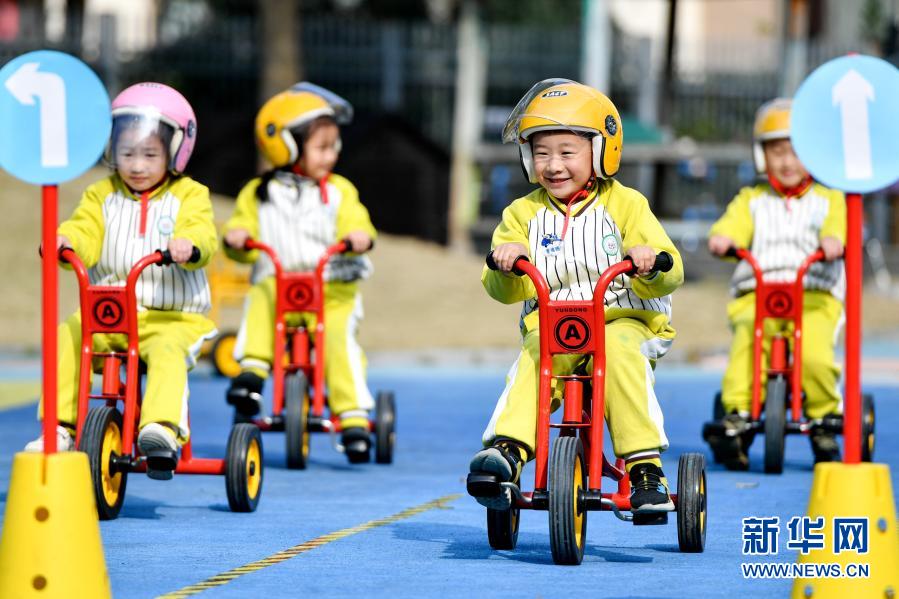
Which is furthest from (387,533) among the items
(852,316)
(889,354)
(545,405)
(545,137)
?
(889,354)

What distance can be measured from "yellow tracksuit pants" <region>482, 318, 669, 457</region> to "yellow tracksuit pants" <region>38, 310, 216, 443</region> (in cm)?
171

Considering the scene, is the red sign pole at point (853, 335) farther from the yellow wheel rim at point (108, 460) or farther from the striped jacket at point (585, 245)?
the yellow wheel rim at point (108, 460)

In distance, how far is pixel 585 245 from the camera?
6727 millimetres

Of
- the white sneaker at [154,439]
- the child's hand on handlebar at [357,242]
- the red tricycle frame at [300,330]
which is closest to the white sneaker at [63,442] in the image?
the white sneaker at [154,439]

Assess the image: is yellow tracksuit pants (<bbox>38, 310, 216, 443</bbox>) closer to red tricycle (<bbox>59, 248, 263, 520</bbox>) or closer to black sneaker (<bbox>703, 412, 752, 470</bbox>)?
red tricycle (<bbox>59, 248, 263, 520</bbox>)

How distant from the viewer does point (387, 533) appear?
7.30m

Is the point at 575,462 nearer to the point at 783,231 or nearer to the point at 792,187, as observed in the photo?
the point at 783,231

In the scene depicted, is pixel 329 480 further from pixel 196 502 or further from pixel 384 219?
pixel 384 219

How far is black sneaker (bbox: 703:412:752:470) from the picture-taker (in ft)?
31.7

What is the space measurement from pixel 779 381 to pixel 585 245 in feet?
10.7

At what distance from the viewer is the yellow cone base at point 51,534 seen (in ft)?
17.3

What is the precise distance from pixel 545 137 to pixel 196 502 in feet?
8.78

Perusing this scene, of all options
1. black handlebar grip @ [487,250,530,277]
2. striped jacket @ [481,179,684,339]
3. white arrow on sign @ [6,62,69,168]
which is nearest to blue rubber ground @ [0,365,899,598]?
striped jacket @ [481,179,684,339]

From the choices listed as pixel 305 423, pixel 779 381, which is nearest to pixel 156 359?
pixel 305 423
